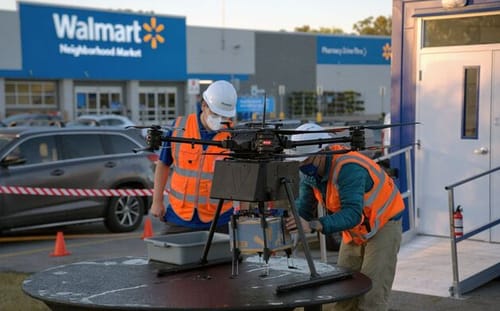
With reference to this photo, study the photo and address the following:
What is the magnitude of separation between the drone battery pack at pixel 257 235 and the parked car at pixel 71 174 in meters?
8.03

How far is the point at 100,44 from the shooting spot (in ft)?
149

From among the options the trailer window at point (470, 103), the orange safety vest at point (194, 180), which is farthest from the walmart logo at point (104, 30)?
the orange safety vest at point (194, 180)

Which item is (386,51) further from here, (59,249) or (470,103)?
(470,103)

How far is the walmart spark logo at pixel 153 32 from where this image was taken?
47656 mm

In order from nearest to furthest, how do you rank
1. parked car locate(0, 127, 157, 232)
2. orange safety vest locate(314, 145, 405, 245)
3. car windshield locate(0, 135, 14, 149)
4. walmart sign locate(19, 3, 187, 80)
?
orange safety vest locate(314, 145, 405, 245)
parked car locate(0, 127, 157, 232)
car windshield locate(0, 135, 14, 149)
walmart sign locate(19, 3, 187, 80)

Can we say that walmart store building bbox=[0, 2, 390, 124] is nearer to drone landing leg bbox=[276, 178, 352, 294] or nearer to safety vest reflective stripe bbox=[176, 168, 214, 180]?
safety vest reflective stripe bbox=[176, 168, 214, 180]

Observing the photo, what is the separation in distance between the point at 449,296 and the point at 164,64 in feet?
138

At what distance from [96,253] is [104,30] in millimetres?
35754

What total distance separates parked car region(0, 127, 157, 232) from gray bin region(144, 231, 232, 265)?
7.22 m

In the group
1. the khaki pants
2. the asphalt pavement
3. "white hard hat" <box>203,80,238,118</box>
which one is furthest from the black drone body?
the asphalt pavement

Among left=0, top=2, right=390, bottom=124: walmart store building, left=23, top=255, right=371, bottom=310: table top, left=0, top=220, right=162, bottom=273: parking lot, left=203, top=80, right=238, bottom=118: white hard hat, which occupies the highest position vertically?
left=0, top=2, right=390, bottom=124: walmart store building

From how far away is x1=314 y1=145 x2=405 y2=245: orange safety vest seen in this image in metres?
5.28

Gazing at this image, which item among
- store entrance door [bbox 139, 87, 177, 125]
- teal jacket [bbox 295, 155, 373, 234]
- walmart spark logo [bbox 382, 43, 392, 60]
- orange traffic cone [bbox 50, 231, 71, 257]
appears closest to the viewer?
teal jacket [bbox 295, 155, 373, 234]

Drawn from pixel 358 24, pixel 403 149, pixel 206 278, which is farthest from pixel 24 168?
pixel 358 24
